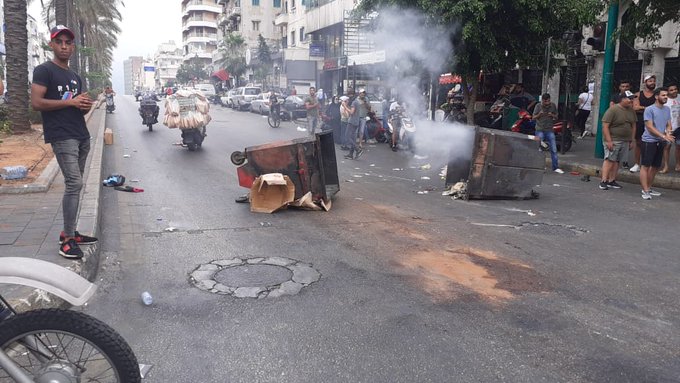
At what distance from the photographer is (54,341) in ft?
7.93

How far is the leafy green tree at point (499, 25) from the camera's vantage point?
1235 centimetres

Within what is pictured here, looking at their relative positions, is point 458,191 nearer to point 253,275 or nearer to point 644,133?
point 644,133

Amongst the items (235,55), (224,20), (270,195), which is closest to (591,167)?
(270,195)

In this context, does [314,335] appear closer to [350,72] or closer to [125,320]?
[125,320]

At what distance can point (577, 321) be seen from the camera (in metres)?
3.95

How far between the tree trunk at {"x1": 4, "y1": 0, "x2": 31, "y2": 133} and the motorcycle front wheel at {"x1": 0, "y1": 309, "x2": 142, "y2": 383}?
14.3 meters

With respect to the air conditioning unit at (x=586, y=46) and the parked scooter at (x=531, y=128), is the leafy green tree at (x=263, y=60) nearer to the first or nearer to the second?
the air conditioning unit at (x=586, y=46)

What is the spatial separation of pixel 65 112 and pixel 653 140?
8.44 m

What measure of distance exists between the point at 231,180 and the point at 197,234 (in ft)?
12.5

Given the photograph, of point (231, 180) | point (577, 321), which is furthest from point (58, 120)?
point (231, 180)

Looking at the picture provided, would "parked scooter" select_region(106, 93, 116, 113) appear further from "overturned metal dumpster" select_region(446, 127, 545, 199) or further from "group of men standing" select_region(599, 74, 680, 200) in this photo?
"group of men standing" select_region(599, 74, 680, 200)

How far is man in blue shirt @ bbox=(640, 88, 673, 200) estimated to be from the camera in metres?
8.77

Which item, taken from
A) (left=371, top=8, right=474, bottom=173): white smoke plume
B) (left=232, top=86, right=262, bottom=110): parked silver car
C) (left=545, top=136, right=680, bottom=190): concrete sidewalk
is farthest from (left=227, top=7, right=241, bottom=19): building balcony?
(left=545, top=136, right=680, bottom=190): concrete sidewalk

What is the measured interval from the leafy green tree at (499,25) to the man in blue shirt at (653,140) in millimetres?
3576
